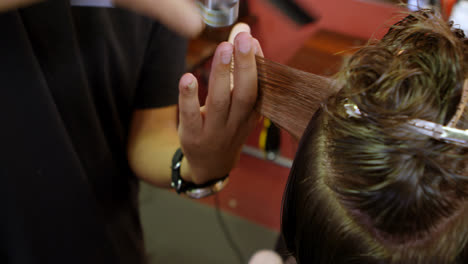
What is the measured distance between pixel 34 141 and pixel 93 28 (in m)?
0.25

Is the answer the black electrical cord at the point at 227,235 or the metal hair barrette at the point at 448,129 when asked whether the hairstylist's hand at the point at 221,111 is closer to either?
the metal hair barrette at the point at 448,129

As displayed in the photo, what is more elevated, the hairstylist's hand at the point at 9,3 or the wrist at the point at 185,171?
the hairstylist's hand at the point at 9,3

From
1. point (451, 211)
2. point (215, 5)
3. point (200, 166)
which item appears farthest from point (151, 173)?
point (451, 211)

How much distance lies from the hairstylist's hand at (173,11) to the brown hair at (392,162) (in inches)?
7.7

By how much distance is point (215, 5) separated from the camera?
455mm

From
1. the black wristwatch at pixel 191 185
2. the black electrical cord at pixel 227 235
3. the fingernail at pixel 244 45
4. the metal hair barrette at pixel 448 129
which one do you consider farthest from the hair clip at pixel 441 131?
the black electrical cord at pixel 227 235

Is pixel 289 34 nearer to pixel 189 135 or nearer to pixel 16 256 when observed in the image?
pixel 189 135

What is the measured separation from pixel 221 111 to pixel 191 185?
259 millimetres


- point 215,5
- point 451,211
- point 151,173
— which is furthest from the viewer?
point 151,173

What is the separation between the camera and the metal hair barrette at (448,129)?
321 millimetres

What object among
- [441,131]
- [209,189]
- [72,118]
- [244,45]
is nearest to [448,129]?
[441,131]

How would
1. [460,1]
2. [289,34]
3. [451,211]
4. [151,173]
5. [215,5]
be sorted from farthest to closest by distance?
[289,34]
[460,1]
[151,173]
[215,5]
[451,211]

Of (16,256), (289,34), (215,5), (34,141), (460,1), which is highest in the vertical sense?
(215,5)

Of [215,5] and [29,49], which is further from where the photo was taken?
[29,49]
